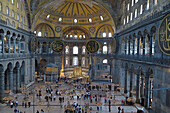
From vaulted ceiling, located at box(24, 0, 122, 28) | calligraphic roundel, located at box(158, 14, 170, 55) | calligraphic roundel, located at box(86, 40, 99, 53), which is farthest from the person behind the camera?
vaulted ceiling, located at box(24, 0, 122, 28)

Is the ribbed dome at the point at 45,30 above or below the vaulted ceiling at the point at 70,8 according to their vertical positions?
below

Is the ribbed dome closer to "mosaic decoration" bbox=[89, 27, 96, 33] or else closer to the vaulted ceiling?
the vaulted ceiling

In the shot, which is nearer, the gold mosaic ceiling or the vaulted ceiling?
the vaulted ceiling

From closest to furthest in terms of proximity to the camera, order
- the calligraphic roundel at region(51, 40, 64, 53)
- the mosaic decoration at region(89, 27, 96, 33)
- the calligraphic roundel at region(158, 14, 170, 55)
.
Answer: the calligraphic roundel at region(158, 14, 170, 55)
the calligraphic roundel at region(51, 40, 64, 53)
the mosaic decoration at region(89, 27, 96, 33)

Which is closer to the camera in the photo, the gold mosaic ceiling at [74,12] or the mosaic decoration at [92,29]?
the gold mosaic ceiling at [74,12]

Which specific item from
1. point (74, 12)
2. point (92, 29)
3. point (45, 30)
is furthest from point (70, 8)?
point (45, 30)

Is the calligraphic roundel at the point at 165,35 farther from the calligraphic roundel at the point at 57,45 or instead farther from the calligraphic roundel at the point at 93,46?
the calligraphic roundel at the point at 57,45

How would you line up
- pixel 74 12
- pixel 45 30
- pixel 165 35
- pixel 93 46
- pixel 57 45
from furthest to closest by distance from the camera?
pixel 74 12 < pixel 45 30 < pixel 93 46 < pixel 57 45 < pixel 165 35

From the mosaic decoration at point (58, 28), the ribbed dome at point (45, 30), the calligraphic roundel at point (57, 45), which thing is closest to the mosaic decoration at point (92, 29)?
the mosaic decoration at point (58, 28)

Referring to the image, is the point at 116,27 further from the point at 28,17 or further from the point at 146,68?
the point at 28,17

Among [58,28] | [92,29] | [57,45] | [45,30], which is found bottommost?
[57,45]

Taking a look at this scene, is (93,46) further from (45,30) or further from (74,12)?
(45,30)

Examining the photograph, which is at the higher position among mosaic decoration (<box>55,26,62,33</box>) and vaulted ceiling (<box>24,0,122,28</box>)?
vaulted ceiling (<box>24,0,122,28</box>)

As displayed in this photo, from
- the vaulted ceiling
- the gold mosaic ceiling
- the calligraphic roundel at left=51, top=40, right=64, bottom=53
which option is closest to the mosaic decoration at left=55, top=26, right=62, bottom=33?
the gold mosaic ceiling
